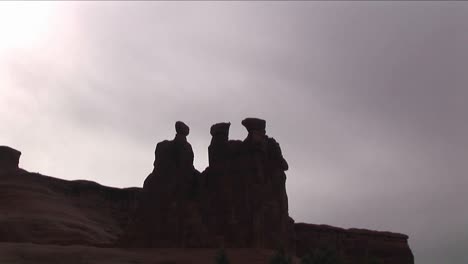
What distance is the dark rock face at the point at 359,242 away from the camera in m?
81.5

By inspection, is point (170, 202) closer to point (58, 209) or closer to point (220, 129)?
point (220, 129)

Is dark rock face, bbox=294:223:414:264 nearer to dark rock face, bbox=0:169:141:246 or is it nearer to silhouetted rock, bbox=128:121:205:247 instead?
dark rock face, bbox=0:169:141:246

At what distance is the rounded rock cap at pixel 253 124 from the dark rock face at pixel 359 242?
2418 centimetres

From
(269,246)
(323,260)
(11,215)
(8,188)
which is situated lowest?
(323,260)

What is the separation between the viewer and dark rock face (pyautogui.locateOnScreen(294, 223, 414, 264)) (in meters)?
81.5

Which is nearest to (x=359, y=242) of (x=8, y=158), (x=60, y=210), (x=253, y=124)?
(x=253, y=124)

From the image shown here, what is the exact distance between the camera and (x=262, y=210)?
56531 millimetres

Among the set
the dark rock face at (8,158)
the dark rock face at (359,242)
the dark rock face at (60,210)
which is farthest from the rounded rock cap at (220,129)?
the dark rock face at (8,158)

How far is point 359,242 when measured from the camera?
281 feet

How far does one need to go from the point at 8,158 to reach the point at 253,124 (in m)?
58.0

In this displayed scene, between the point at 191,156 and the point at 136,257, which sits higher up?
the point at 191,156

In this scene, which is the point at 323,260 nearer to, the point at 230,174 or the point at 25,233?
the point at 230,174

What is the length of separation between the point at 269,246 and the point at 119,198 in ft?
184

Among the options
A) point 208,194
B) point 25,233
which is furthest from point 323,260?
point 25,233
